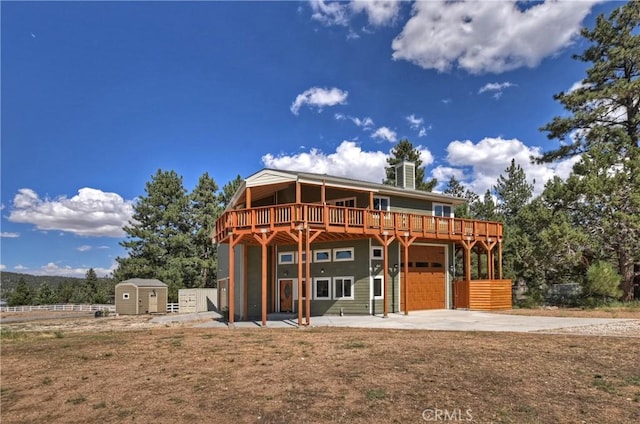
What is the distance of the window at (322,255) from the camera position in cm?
1980

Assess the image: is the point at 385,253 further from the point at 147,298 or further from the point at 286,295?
the point at 147,298

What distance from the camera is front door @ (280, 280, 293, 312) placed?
67.7ft

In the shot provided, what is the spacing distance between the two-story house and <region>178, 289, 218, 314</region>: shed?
12.7m

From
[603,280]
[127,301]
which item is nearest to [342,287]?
[603,280]

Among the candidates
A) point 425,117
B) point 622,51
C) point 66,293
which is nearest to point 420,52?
point 425,117

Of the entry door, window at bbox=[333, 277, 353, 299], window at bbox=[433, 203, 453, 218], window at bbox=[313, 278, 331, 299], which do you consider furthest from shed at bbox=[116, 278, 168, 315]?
window at bbox=[433, 203, 453, 218]

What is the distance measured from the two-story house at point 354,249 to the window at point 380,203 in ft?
0.16

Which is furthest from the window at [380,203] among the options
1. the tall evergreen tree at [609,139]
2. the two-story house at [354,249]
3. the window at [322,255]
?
the tall evergreen tree at [609,139]

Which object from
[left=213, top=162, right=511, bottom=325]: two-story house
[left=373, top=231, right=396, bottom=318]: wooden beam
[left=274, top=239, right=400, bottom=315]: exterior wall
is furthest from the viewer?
[left=274, top=239, right=400, bottom=315]: exterior wall

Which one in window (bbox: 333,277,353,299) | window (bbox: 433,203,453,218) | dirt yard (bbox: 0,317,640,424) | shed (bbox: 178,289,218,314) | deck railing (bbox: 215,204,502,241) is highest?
window (bbox: 433,203,453,218)

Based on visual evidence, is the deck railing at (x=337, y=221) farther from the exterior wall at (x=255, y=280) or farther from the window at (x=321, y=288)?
the window at (x=321, y=288)

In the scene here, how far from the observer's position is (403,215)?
730 inches

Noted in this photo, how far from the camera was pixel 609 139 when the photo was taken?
2430cm

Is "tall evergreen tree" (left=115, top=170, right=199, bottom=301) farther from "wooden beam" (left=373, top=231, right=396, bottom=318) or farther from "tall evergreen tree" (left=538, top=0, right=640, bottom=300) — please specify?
"tall evergreen tree" (left=538, top=0, right=640, bottom=300)
